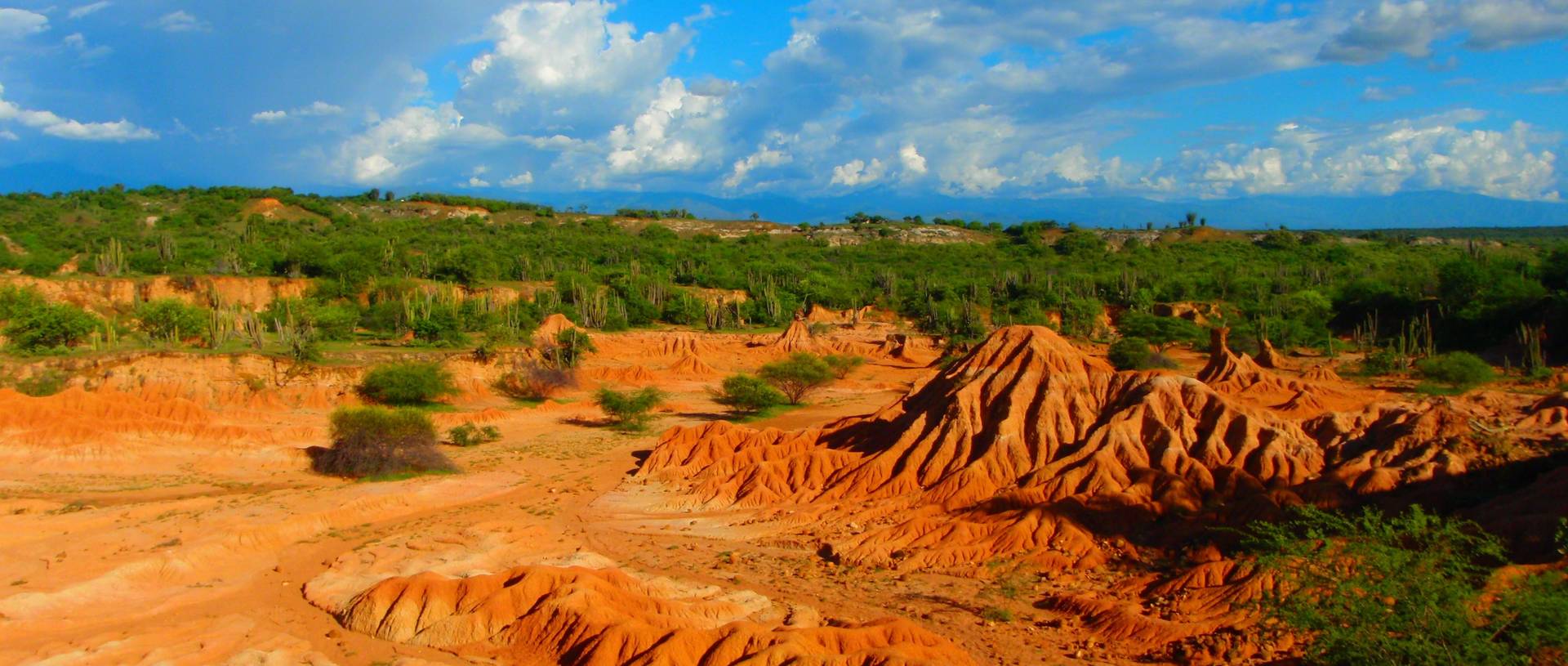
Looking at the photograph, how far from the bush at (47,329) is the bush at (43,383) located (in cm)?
465

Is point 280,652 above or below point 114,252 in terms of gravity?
below

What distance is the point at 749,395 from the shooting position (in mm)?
37562

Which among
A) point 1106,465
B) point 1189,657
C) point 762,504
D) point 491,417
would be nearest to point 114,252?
point 491,417

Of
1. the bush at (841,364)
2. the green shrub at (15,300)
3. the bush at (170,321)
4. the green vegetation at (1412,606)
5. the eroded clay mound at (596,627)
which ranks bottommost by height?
the bush at (841,364)

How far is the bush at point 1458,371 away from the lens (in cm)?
3622

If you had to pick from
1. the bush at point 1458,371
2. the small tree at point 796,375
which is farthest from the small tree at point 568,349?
the bush at point 1458,371

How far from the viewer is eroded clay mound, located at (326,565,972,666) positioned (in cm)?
1162

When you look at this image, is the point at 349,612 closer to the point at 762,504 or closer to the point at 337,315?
the point at 762,504

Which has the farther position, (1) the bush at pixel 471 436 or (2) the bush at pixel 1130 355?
(2) the bush at pixel 1130 355

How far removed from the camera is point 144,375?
33.1m

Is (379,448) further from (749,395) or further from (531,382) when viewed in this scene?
(749,395)

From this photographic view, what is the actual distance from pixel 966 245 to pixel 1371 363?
66.7 m

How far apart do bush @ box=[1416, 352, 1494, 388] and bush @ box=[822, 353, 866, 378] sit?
80.1 feet

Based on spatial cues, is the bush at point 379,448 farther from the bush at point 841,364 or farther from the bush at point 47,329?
the bush at point 841,364
